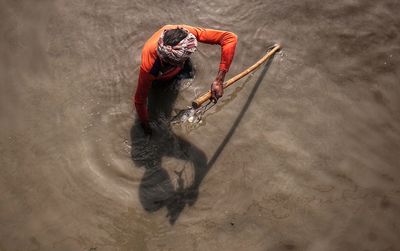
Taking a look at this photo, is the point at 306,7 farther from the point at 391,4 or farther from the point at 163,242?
the point at 163,242

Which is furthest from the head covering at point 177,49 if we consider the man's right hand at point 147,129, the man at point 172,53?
the man's right hand at point 147,129

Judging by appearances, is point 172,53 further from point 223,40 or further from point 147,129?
point 147,129

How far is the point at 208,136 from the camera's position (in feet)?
11.3

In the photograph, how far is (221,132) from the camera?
345cm

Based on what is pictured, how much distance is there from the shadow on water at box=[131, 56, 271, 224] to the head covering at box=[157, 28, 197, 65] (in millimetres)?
863

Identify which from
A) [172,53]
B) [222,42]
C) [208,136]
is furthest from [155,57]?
[208,136]

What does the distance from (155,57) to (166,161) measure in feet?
3.54

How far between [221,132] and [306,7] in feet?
4.81

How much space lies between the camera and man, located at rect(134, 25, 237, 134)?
2541 millimetres

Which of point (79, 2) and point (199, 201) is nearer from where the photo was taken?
point (199, 201)

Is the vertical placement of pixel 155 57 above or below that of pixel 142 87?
above

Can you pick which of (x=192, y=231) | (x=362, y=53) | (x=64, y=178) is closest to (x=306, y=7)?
(x=362, y=53)

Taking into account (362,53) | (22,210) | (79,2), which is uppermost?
(79,2)

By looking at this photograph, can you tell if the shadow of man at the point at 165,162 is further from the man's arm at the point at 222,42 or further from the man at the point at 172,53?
the man's arm at the point at 222,42
